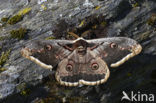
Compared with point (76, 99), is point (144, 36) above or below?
above

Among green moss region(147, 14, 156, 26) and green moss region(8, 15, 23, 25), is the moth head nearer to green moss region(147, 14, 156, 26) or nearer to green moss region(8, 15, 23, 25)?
green moss region(147, 14, 156, 26)

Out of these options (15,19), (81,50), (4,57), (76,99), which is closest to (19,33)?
(15,19)

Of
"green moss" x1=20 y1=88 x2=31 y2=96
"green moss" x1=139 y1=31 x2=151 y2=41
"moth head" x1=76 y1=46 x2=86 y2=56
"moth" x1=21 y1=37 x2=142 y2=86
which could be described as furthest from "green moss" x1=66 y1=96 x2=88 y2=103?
"green moss" x1=139 y1=31 x2=151 y2=41

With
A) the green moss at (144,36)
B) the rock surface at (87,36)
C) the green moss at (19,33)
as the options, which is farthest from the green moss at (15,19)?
the green moss at (144,36)

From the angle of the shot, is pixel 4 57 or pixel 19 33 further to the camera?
pixel 19 33

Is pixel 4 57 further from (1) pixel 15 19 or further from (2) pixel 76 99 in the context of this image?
(2) pixel 76 99

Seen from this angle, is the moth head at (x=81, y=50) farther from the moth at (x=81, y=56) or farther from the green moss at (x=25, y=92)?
the green moss at (x=25, y=92)

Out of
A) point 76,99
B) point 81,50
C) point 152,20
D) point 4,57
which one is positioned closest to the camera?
point 81,50

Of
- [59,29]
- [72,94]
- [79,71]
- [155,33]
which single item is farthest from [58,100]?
[155,33]
